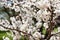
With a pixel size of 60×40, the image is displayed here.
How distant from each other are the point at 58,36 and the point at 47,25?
101 mm

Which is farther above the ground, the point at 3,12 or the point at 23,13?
the point at 23,13

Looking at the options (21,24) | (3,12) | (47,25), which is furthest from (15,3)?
(3,12)

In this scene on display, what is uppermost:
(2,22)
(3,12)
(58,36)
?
(2,22)

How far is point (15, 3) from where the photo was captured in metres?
1.21

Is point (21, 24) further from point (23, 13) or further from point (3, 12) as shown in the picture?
point (3, 12)

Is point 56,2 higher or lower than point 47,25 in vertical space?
higher

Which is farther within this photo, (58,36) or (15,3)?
(15,3)

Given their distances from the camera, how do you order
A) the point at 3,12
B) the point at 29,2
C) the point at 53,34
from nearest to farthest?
the point at 53,34 < the point at 29,2 < the point at 3,12

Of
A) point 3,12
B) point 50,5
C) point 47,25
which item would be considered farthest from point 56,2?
point 3,12

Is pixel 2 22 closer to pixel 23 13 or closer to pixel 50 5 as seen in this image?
pixel 23 13

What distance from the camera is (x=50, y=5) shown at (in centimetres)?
109

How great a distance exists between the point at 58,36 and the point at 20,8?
339 millimetres

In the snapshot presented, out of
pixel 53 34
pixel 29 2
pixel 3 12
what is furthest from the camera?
pixel 3 12

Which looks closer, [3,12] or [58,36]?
[58,36]
